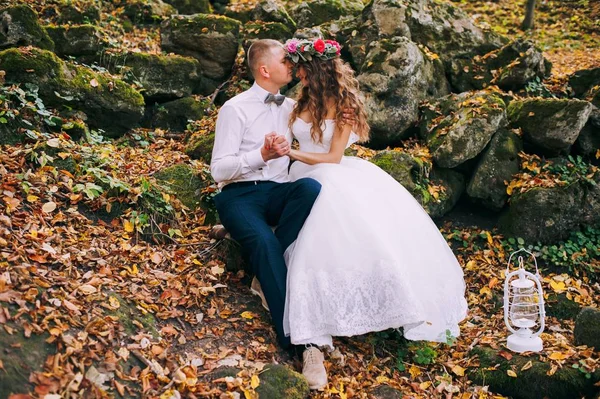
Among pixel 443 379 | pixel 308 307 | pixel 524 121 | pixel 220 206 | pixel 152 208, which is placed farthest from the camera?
pixel 524 121

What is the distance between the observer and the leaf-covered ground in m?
3.60

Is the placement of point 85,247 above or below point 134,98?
below

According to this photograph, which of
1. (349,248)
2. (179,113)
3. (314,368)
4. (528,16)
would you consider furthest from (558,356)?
(528,16)

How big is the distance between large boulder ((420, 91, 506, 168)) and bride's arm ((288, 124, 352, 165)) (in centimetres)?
208

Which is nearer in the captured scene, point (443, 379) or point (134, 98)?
point (443, 379)

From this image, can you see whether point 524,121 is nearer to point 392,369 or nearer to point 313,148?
point 313,148

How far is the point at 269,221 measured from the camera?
5.08 meters

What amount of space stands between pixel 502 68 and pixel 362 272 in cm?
518

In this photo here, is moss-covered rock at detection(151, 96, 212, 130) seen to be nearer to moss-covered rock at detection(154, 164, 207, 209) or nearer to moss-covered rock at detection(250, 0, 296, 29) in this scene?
moss-covered rock at detection(154, 164, 207, 209)

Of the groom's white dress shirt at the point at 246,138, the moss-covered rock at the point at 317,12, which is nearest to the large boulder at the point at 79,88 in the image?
the groom's white dress shirt at the point at 246,138

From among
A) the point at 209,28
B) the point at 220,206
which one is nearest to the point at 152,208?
the point at 220,206

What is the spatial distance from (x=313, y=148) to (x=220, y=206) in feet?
3.43

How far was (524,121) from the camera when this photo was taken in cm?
732

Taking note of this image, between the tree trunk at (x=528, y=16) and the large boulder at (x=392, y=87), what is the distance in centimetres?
748
